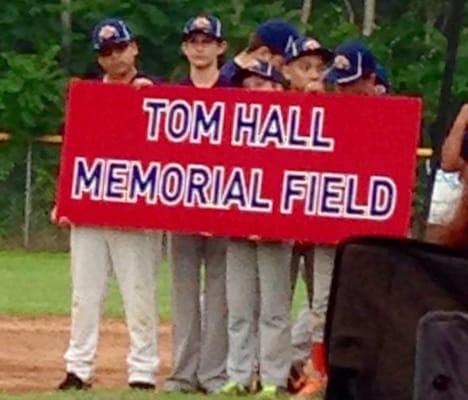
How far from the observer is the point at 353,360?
3.36 meters

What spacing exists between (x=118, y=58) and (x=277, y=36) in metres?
0.90

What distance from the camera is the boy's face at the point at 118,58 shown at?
991 cm

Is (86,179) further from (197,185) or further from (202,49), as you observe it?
(202,49)

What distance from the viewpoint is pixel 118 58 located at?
1001 centimetres

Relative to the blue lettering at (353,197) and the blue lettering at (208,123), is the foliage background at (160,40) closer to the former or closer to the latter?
the blue lettering at (208,123)

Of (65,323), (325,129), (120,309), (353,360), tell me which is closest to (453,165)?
(353,360)

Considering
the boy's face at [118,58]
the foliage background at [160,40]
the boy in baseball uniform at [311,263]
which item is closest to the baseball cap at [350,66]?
the boy in baseball uniform at [311,263]

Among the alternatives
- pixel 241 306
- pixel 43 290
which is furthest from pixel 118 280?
pixel 43 290

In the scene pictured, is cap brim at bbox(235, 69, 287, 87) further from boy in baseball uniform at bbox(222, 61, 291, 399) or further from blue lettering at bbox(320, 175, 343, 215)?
blue lettering at bbox(320, 175, 343, 215)

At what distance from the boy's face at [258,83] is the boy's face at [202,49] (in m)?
0.21

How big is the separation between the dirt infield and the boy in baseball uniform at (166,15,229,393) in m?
1.02

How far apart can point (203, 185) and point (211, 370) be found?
101 cm

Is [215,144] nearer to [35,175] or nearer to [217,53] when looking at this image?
[217,53]

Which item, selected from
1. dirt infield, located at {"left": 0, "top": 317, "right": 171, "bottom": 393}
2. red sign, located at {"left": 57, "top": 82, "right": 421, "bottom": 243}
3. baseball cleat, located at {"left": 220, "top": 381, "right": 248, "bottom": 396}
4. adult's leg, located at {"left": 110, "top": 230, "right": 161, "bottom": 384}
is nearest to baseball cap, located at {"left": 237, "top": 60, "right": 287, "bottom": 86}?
red sign, located at {"left": 57, "top": 82, "right": 421, "bottom": 243}
